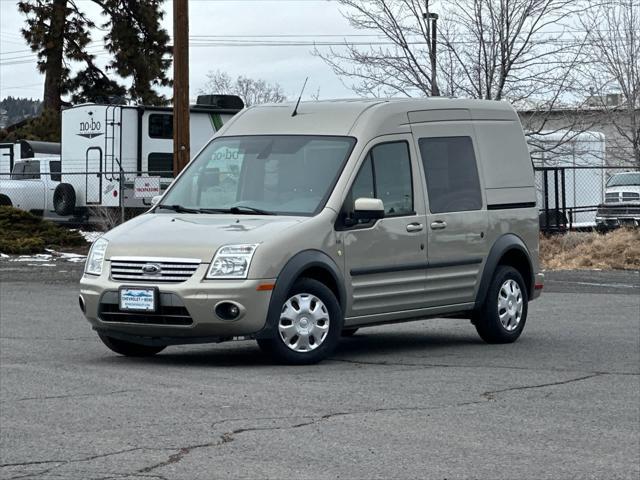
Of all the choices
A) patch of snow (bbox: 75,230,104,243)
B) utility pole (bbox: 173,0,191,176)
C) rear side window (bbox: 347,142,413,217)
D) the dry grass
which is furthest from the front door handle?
patch of snow (bbox: 75,230,104,243)

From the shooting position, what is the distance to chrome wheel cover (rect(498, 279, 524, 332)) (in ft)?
41.6

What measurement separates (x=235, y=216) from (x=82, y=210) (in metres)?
23.5

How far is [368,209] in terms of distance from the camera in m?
11.0

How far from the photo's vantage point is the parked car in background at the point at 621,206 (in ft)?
102

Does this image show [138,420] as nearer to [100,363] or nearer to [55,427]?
[55,427]

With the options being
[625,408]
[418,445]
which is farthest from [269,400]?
[625,408]

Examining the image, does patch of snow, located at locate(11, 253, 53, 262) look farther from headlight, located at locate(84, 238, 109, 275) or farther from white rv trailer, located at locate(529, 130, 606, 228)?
headlight, located at locate(84, 238, 109, 275)

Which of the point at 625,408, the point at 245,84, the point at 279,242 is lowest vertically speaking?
the point at 625,408

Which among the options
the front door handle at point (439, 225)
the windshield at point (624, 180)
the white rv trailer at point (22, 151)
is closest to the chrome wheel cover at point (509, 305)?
the front door handle at point (439, 225)

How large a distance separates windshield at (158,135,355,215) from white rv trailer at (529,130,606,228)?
18.6m

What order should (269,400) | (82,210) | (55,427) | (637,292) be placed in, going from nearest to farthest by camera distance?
1. (55,427)
2. (269,400)
3. (637,292)
4. (82,210)

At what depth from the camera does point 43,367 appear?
35.0 feet

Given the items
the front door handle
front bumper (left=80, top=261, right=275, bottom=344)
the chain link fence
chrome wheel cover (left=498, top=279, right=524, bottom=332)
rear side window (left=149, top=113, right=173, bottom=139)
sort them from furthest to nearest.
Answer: rear side window (left=149, top=113, right=173, bottom=139) < the chain link fence < chrome wheel cover (left=498, top=279, right=524, bottom=332) < the front door handle < front bumper (left=80, top=261, right=275, bottom=344)

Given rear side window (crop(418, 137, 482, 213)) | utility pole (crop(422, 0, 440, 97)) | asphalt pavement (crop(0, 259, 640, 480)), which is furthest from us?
utility pole (crop(422, 0, 440, 97))
